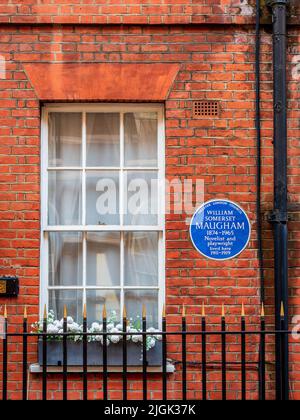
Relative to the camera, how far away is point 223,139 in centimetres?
587

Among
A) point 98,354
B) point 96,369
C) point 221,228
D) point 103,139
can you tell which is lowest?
point 96,369

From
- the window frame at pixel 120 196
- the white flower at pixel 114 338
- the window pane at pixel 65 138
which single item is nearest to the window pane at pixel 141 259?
the window frame at pixel 120 196

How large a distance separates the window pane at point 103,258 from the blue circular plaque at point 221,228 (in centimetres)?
76

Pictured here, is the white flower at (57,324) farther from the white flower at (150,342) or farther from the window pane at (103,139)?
the window pane at (103,139)

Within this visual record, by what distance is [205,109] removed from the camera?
5887mm

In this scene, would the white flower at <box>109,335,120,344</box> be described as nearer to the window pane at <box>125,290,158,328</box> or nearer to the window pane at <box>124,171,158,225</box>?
the window pane at <box>125,290,158,328</box>

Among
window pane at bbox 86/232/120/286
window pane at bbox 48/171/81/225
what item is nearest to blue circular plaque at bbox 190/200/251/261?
window pane at bbox 86/232/120/286

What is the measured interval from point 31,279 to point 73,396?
1.13 meters

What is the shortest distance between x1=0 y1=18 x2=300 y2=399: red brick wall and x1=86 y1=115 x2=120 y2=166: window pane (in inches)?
20.1

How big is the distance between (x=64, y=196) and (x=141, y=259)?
0.96m

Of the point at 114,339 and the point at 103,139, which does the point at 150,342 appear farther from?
the point at 103,139

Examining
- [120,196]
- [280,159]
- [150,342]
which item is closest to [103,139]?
[120,196]

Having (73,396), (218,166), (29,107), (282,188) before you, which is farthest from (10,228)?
(282,188)

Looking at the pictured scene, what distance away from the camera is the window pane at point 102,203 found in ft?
19.7
